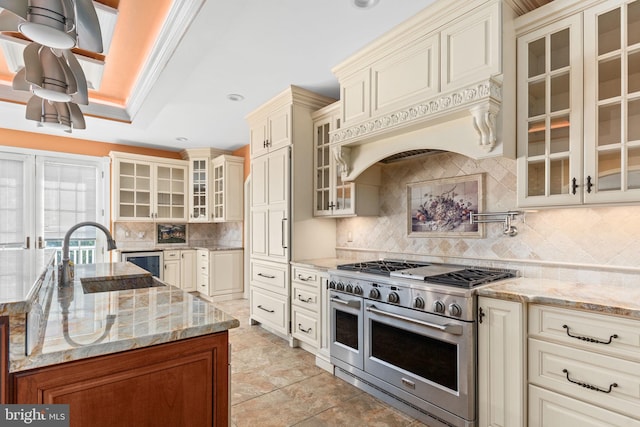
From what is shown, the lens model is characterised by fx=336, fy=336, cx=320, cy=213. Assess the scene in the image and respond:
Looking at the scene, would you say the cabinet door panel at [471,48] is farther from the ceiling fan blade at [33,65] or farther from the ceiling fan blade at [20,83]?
the ceiling fan blade at [20,83]

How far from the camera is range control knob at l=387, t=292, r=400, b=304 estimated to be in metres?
2.30

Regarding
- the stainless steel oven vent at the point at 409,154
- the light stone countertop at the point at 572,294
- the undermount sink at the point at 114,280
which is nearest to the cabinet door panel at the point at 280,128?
the stainless steel oven vent at the point at 409,154

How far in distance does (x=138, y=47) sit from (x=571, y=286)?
387 centimetres

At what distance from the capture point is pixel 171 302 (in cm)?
155

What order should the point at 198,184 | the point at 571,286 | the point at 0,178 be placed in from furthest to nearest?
the point at 198,184 → the point at 0,178 → the point at 571,286

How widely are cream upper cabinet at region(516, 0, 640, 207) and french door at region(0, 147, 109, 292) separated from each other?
5822 mm

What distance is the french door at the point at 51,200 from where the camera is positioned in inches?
191

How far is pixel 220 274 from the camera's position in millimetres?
5633

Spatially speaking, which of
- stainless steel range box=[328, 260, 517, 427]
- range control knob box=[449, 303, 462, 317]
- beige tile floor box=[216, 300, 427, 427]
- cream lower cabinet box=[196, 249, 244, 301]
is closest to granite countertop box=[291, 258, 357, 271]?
stainless steel range box=[328, 260, 517, 427]

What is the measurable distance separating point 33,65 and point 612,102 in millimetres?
3096

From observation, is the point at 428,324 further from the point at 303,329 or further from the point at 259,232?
the point at 259,232

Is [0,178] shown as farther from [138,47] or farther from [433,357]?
[433,357]

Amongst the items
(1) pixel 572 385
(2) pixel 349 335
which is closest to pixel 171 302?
(2) pixel 349 335

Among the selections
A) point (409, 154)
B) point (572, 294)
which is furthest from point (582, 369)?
point (409, 154)
